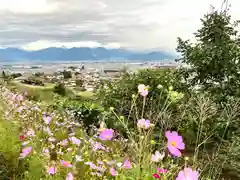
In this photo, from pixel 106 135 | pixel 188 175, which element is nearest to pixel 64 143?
pixel 106 135

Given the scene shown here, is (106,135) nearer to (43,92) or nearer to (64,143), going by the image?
(64,143)

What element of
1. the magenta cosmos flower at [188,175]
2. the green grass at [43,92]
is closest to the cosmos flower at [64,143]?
the magenta cosmos flower at [188,175]

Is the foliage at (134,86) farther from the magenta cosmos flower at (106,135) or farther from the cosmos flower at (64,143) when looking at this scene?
the magenta cosmos flower at (106,135)

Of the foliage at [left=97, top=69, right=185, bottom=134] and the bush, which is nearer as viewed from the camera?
the foliage at [left=97, top=69, right=185, bottom=134]

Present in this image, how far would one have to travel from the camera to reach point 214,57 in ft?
31.4

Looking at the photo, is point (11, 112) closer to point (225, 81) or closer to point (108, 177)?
point (108, 177)

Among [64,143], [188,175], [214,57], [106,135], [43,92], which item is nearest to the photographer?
[188,175]

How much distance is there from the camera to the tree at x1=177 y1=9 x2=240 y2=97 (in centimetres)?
962

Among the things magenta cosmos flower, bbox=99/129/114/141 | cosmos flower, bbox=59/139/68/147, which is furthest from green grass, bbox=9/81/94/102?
magenta cosmos flower, bbox=99/129/114/141

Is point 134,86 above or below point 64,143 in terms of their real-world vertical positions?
below

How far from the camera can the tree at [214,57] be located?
9.62 metres

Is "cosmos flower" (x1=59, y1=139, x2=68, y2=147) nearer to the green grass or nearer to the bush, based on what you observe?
the green grass

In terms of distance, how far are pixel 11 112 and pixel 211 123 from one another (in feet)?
15.1

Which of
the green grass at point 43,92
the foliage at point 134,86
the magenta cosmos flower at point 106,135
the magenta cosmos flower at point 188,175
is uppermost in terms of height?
the magenta cosmos flower at point 106,135
